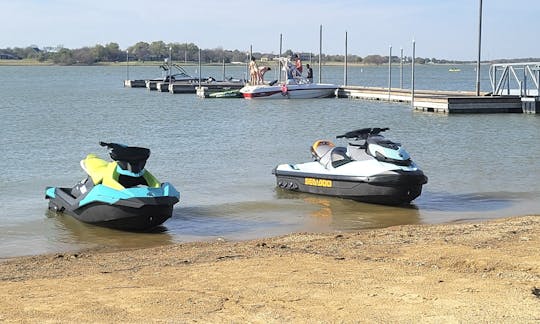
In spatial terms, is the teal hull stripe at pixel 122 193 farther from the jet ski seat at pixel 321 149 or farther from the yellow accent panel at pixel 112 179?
the jet ski seat at pixel 321 149

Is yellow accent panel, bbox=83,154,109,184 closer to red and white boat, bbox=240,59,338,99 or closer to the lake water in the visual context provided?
the lake water

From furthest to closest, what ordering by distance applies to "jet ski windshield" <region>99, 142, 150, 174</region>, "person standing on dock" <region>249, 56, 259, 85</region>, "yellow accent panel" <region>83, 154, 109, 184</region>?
"person standing on dock" <region>249, 56, 259, 85</region>, "yellow accent panel" <region>83, 154, 109, 184</region>, "jet ski windshield" <region>99, 142, 150, 174</region>

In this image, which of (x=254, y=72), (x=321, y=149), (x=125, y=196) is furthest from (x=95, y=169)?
(x=254, y=72)

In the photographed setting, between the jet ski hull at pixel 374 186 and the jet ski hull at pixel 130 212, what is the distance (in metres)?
3.67

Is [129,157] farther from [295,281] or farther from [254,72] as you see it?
[254,72]

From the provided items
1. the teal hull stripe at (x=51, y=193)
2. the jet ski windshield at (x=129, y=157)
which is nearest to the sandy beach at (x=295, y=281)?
the jet ski windshield at (x=129, y=157)

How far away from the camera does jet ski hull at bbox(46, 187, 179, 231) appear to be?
12328mm

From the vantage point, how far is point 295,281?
8031 mm

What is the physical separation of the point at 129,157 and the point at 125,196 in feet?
2.00

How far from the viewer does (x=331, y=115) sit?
43594mm

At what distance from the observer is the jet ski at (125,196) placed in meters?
12.4

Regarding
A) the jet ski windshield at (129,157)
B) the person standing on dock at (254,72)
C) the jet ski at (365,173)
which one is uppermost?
the person standing on dock at (254,72)

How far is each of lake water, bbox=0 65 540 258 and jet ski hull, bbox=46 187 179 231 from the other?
0.17m

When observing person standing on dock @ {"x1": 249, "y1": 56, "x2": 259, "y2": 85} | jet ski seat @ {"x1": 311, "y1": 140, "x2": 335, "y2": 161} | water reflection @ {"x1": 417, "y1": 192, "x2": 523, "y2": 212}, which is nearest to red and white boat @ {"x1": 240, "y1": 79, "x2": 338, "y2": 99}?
person standing on dock @ {"x1": 249, "y1": 56, "x2": 259, "y2": 85}
